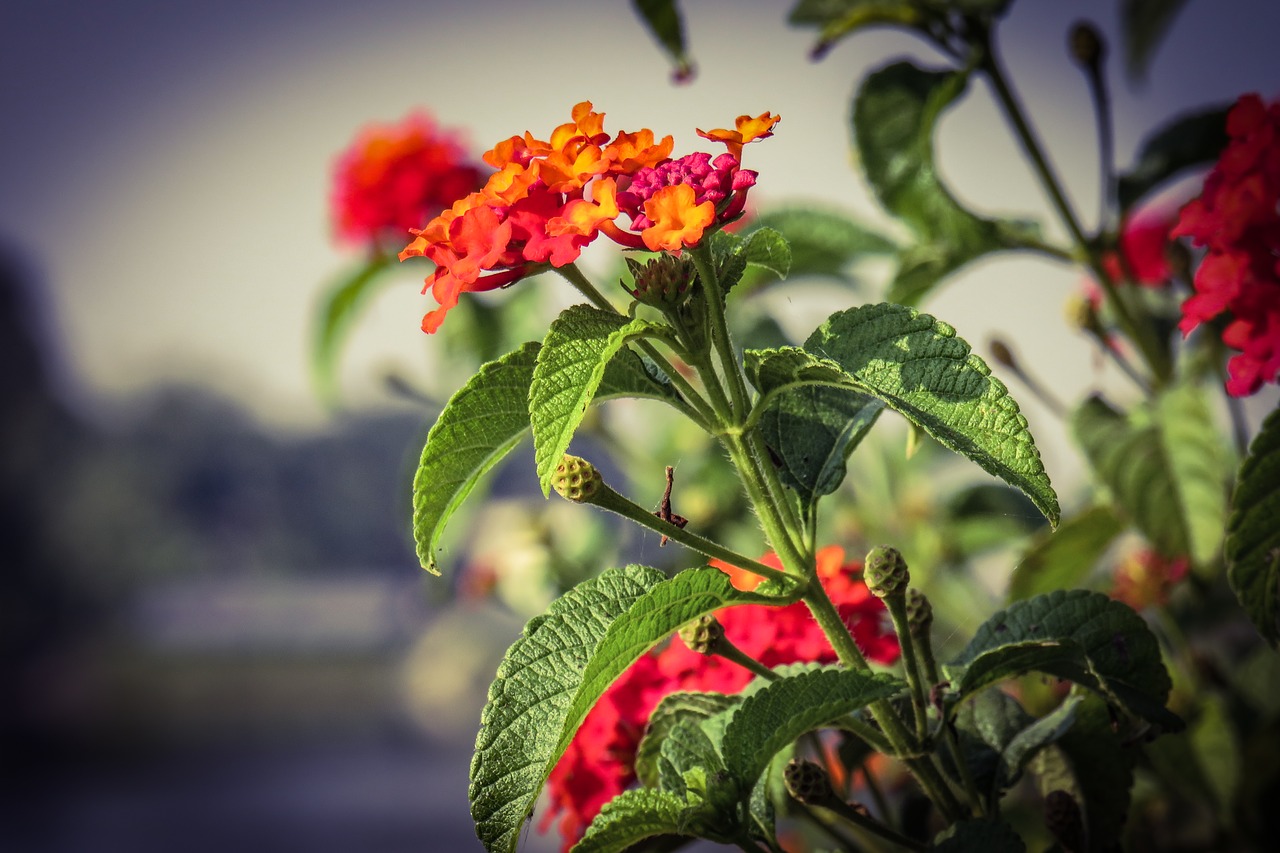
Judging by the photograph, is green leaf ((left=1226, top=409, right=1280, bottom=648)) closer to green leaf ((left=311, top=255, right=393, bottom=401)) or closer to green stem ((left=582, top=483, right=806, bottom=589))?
green stem ((left=582, top=483, right=806, bottom=589))

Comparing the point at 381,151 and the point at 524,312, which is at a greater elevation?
the point at 381,151

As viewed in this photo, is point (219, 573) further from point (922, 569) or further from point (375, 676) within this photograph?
point (922, 569)

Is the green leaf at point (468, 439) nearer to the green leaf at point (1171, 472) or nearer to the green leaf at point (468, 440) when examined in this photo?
the green leaf at point (468, 440)

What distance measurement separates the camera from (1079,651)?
34cm

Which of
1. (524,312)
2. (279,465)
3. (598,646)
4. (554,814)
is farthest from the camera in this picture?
(279,465)

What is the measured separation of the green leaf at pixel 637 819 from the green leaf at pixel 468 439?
9cm

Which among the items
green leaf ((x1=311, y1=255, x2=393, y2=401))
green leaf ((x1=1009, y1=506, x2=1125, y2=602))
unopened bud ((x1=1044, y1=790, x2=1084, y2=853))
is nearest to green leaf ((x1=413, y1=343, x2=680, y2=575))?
unopened bud ((x1=1044, y1=790, x2=1084, y2=853))

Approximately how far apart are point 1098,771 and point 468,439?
0.81 ft

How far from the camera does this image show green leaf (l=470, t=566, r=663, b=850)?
11.7 inches

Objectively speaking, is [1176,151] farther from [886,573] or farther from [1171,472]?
[886,573]

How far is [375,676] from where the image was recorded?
9.47 ft

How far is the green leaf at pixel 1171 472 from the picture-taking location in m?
0.51

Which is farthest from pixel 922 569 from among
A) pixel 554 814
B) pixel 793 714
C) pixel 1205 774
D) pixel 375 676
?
pixel 375 676

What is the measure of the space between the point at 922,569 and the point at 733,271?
57 cm
